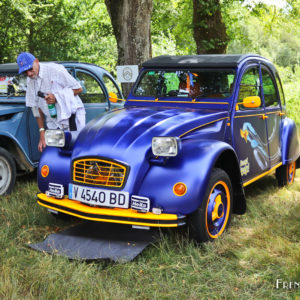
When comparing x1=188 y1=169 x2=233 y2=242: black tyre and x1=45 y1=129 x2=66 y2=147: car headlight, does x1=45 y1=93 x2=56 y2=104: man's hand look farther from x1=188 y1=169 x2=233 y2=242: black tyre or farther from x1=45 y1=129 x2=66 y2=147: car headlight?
x1=188 y1=169 x2=233 y2=242: black tyre

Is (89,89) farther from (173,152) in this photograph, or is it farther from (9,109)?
(173,152)

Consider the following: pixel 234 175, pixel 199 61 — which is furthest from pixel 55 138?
pixel 199 61

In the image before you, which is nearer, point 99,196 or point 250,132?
point 99,196

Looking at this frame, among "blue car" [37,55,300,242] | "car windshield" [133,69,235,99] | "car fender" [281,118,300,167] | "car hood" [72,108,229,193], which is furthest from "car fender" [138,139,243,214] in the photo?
"car fender" [281,118,300,167]

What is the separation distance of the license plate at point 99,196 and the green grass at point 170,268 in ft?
1.68

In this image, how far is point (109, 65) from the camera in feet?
86.1

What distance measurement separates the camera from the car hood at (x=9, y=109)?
233 inches

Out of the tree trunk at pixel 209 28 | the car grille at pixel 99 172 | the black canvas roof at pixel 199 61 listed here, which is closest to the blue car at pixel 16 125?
the black canvas roof at pixel 199 61

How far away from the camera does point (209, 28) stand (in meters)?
12.3

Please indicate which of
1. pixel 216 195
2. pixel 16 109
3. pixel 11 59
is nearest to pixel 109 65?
pixel 11 59

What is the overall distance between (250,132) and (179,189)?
73.2 inches

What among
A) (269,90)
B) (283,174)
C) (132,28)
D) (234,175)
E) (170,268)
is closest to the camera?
(170,268)

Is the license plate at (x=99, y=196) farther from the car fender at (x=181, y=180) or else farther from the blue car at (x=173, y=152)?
the car fender at (x=181, y=180)

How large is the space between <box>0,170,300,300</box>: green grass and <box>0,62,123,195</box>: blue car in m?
1.27
